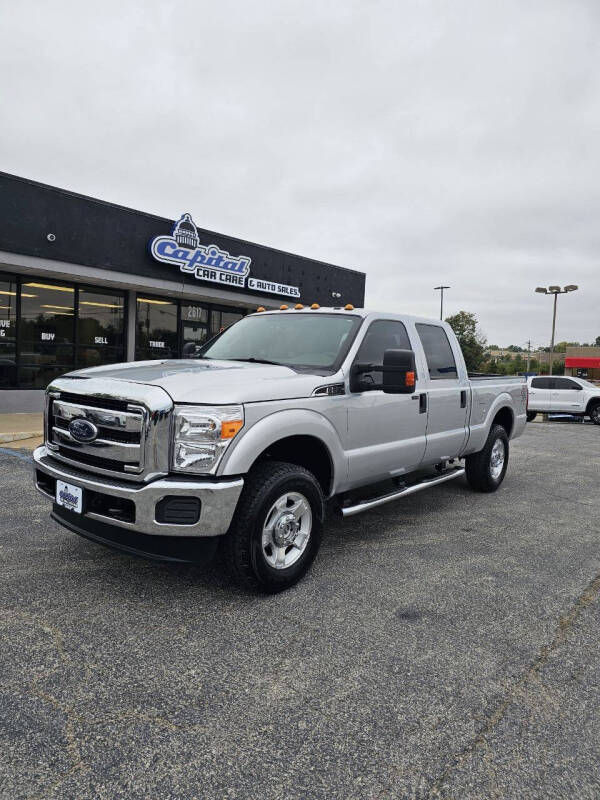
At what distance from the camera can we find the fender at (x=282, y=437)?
3.30 m

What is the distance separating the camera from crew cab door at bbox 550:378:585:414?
18.6m

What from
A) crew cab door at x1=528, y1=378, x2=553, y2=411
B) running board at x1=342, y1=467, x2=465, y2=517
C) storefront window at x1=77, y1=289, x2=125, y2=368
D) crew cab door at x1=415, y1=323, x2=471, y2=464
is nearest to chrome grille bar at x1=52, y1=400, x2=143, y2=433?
running board at x1=342, y1=467, x2=465, y2=517

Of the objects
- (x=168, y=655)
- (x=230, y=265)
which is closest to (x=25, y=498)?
(x=168, y=655)

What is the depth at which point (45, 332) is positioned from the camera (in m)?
13.9

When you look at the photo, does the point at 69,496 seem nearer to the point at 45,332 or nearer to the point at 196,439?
the point at 196,439

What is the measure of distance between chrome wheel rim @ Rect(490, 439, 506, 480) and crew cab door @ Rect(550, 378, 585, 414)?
13.3 meters

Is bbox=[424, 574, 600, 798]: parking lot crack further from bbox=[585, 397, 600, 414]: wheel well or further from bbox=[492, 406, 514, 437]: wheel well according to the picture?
bbox=[585, 397, 600, 414]: wheel well

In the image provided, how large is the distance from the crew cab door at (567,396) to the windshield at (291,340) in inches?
643

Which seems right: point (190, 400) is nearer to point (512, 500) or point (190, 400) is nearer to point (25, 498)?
point (25, 498)

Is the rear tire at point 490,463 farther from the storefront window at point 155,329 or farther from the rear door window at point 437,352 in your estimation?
the storefront window at point 155,329

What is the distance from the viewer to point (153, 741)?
2246 millimetres

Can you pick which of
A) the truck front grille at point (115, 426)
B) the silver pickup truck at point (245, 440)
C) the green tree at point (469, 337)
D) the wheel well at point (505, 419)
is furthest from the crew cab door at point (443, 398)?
the green tree at point (469, 337)

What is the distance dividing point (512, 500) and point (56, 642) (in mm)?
5162

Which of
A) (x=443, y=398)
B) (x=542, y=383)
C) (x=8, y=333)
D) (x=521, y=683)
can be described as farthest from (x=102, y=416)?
(x=542, y=383)
